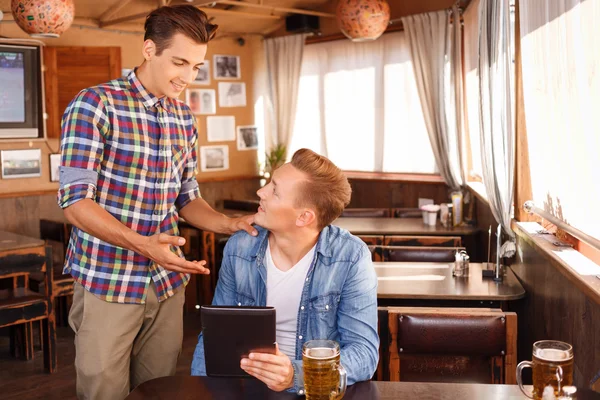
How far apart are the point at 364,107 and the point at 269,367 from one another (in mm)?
6776

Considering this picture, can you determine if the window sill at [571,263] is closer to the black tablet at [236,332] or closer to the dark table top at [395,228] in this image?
the black tablet at [236,332]

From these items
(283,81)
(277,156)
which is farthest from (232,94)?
(277,156)

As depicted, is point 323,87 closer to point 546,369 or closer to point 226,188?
point 226,188

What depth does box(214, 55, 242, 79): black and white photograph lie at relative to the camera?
888 centimetres

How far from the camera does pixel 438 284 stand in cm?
372

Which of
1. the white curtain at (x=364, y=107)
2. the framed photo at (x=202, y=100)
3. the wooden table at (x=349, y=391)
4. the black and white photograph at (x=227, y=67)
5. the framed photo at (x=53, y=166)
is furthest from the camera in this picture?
the black and white photograph at (x=227, y=67)

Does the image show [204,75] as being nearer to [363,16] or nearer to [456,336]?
[363,16]

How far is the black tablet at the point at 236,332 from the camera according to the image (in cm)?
170

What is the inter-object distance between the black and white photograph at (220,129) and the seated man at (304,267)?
257 inches

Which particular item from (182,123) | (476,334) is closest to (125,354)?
(182,123)

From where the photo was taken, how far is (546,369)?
1.68 meters

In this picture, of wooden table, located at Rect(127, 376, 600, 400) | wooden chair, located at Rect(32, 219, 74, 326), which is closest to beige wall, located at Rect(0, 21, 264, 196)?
wooden chair, located at Rect(32, 219, 74, 326)

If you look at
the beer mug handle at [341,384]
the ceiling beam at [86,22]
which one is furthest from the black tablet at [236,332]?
the ceiling beam at [86,22]

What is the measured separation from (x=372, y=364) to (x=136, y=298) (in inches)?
32.0
